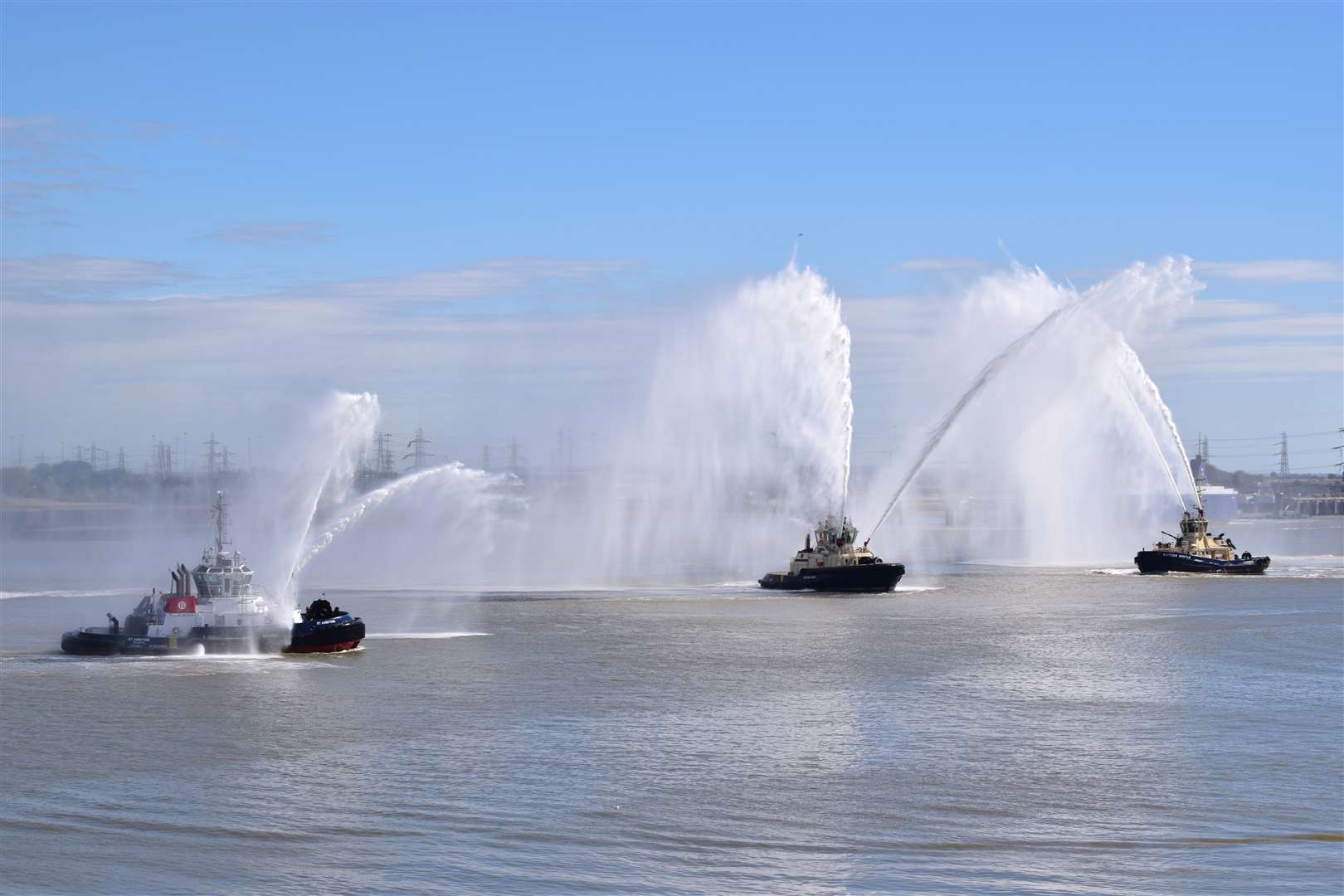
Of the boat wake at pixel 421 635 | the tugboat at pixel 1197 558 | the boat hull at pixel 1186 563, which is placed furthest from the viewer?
the boat hull at pixel 1186 563

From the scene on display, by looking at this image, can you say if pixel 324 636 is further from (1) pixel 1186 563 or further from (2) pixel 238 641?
(1) pixel 1186 563

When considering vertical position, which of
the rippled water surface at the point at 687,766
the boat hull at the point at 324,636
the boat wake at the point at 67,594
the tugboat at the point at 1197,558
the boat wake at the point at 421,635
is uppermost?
the tugboat at the point at 1197,558

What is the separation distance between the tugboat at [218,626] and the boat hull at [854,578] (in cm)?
3079

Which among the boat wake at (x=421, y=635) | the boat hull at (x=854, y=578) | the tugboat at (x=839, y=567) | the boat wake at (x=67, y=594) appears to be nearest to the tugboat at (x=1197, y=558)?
the tugboat at (x=839, y=567)

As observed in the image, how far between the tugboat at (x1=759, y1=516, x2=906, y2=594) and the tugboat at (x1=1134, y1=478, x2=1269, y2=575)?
2133cm

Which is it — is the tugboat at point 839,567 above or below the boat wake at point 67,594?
above

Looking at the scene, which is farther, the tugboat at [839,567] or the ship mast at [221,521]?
the tugboat at [839,567]

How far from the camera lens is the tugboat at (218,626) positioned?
4781 centimetres

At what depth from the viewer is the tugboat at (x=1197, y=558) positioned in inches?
3425

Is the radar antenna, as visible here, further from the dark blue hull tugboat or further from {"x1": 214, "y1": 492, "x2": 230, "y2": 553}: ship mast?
the dark blue hull tugboat

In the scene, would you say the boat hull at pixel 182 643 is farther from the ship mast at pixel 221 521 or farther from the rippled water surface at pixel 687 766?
the ship mast at pixel 221 521

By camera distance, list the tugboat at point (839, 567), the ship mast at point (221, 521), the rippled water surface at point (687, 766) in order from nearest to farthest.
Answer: the rippled water surface at point (687, 766)
the ship mast at point (221, 521)
the tugboat at point (839, 567)

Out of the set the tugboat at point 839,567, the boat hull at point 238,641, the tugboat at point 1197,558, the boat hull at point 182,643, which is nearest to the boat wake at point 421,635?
the boat hull at point 238,641

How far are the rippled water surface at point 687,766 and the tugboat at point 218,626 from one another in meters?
1.21
